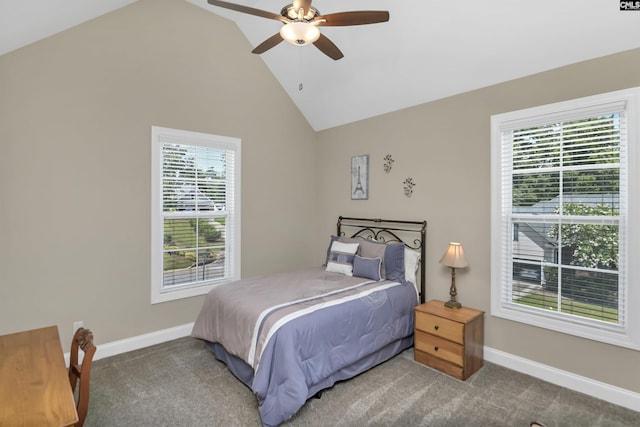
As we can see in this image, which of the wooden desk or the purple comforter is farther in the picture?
the purple comforter

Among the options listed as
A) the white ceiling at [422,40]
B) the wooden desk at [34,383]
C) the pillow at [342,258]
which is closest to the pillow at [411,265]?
the pillow at [342,258]

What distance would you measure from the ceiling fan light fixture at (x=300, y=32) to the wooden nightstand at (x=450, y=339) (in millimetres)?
2517

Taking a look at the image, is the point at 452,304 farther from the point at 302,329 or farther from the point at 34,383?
the point at 34,383

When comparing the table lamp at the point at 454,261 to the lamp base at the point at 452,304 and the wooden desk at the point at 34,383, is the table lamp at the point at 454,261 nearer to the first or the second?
the lamp base at the point at 452,304

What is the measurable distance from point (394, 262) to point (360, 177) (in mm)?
1333

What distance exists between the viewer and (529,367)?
9.33 ft

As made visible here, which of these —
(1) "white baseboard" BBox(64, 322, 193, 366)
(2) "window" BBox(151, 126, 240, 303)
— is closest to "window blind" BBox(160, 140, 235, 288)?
(2) "window" BBox(151, 126, 240, 303)

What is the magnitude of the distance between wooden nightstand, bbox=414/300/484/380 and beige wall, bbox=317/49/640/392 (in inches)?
10.7

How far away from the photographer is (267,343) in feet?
7.63

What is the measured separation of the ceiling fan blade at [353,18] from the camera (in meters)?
2.07

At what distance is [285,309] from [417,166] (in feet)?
7.27

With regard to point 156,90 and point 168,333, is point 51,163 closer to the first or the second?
point 156,90

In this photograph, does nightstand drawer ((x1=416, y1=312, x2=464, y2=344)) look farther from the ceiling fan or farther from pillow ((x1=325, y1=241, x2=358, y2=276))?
the ceiling fan

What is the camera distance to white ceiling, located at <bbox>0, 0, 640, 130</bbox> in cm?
235
